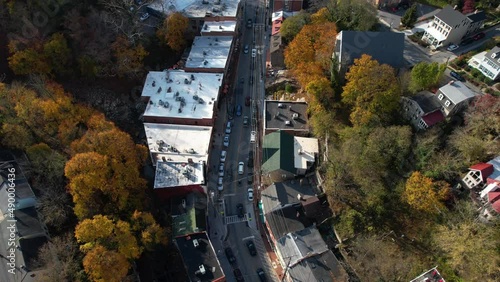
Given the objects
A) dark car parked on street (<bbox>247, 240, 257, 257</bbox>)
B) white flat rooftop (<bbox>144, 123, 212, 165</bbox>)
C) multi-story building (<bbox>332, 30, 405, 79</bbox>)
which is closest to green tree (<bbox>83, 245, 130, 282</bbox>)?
dark car parked on street (<bbox>247, 240, 257, 257</bbox>)

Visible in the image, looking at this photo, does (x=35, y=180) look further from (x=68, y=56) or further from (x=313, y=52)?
(x=313, y=52)

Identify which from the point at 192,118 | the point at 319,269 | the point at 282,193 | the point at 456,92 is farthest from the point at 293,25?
the point at 319,269

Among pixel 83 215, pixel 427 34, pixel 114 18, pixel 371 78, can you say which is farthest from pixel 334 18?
pixel 83 215

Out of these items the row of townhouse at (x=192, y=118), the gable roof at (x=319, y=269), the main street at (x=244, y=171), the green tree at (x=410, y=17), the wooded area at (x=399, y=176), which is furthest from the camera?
the green tree at (x=410, y=17)

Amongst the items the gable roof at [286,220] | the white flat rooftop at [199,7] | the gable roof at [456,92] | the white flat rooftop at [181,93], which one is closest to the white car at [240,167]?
the white flat rooftop at [181,93]

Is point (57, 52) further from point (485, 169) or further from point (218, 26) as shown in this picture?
point (485, 169)

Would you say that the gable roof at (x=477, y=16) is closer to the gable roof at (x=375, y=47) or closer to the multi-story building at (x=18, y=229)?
the gable roof at (x=375, y=47)
